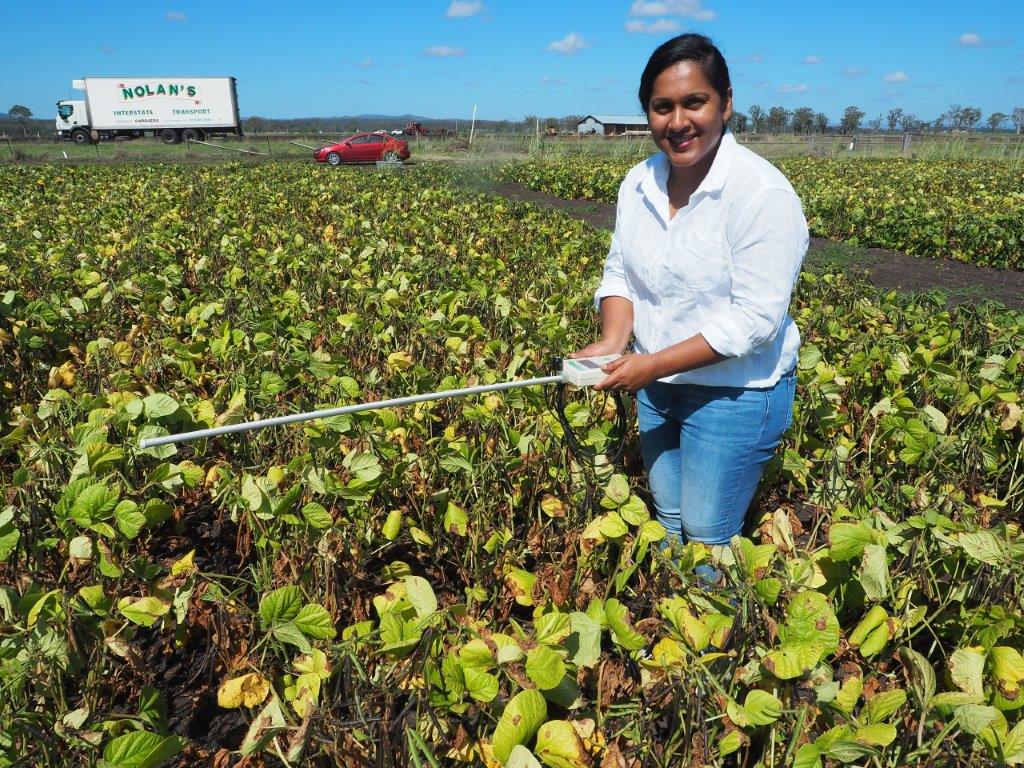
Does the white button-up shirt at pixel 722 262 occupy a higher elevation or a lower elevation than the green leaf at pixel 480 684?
higher

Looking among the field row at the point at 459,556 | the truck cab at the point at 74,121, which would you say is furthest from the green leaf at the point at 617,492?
the truck cab at the point at 74,121

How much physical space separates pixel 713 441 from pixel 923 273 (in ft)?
26.2

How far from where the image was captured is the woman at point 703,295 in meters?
1.65

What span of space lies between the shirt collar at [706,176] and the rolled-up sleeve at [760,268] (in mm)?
86

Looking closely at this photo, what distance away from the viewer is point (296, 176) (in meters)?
13.1

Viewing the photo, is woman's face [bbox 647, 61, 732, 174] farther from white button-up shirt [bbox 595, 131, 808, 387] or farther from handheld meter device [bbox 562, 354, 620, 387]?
handheld meter device [bbox 562, 354, 620, 387]

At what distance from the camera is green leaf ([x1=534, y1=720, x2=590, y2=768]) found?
1204mm

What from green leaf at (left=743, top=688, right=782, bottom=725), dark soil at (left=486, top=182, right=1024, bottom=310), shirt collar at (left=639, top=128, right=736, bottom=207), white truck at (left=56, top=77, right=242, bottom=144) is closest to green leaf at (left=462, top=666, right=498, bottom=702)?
green leaf at (left=743, top=688, right=782, bottom=725)

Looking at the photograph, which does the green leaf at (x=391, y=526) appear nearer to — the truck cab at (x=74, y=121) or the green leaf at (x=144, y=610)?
the green leaf at (x=144, y=610)

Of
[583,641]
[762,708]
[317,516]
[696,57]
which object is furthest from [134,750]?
[696,57]

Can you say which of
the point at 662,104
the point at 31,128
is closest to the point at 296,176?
the point at 662,104

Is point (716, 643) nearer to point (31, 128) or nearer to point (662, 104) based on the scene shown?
point (662, 104)

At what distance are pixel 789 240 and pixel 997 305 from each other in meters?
3.51

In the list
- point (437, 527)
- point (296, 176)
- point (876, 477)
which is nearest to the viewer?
point (437, 527)
